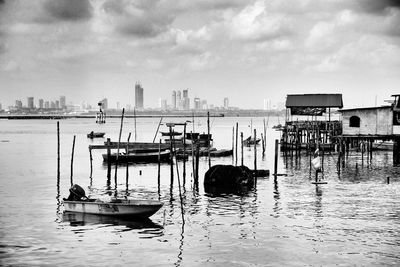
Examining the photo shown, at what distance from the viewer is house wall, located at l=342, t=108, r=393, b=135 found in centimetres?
5553

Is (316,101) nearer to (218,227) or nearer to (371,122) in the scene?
(371,122)

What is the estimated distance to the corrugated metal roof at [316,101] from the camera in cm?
7250

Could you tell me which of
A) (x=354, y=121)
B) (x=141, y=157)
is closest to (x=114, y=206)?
(x=141, y=157)

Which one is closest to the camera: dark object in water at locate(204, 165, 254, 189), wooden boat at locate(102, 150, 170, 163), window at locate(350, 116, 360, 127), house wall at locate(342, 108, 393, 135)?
dark object in water at locate(204, 165, 254, 189)

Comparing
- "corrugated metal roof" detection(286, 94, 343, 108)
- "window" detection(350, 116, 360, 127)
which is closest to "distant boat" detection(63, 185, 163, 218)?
"window" detection(350, 116, 360, 127)

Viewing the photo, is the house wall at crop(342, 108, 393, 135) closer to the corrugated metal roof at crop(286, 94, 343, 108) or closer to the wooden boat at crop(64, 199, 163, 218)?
the corrugated metal roof at crop(286, 94, 343, 108)

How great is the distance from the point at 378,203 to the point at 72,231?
19879 mm

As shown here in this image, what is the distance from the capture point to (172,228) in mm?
28250

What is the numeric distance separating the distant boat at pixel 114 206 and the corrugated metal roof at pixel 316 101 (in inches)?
1829

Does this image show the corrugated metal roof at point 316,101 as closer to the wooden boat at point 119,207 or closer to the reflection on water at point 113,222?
the wooden boat at point 119,207

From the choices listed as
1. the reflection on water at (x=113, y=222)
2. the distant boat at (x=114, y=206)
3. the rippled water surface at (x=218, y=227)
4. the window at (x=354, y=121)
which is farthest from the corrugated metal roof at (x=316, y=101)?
the reflection on water at (x=113, y=222)

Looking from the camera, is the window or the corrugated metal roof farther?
the corrugated metal roof

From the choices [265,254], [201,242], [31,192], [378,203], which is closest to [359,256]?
[265,254]

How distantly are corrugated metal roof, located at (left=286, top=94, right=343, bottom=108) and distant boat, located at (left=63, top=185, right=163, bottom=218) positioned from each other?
46.5m
